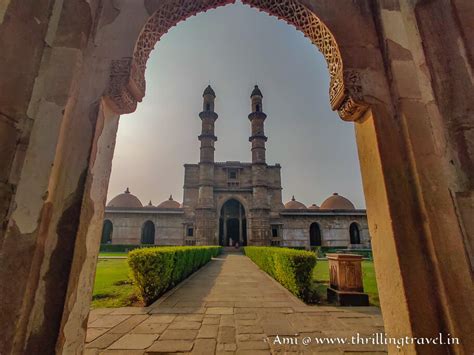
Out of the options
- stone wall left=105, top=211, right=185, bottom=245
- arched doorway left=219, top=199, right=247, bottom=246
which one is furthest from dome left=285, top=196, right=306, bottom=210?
stone wall left=105, top=211, right=185, bottom=245

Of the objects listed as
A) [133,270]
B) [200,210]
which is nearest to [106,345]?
[133,270]

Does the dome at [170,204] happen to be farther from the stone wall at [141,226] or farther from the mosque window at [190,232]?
the mosque window at [190,232]

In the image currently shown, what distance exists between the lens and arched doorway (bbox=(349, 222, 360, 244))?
26.4 m

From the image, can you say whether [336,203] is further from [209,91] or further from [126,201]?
[126,201]

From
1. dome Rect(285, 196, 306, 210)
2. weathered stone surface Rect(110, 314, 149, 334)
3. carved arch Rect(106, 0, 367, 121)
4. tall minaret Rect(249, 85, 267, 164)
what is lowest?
weathered stone surface Rect(110, 314, 149, 334)

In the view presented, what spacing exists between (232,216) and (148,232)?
9.87m

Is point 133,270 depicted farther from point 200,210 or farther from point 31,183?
point 200,210

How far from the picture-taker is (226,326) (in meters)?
3.64

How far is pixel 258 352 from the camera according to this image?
2750mm

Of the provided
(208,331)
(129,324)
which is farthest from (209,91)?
(208,331)

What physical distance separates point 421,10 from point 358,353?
146 inches

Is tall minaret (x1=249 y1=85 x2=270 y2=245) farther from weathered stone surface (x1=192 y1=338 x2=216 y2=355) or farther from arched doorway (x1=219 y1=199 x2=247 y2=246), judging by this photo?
weathered stone surface (x1=192 y1=338 x2=216 y2=355)

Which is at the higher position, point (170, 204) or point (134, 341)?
point (170, 204)

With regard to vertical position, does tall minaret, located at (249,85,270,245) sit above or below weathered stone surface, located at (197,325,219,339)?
above
